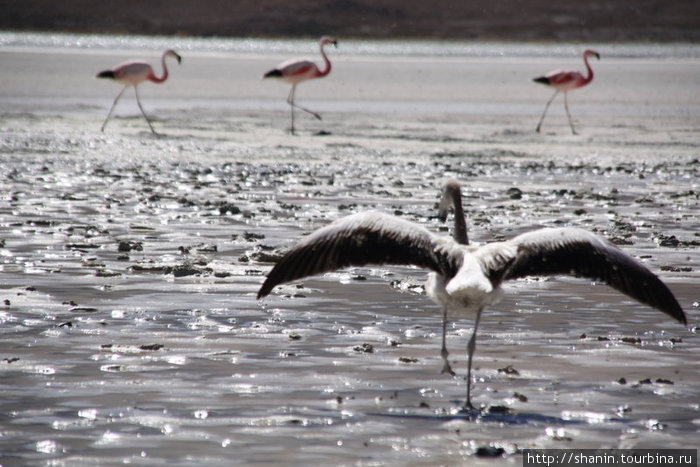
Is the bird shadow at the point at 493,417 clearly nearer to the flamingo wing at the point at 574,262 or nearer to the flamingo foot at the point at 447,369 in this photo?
the flamingo foot at the point at 447,369

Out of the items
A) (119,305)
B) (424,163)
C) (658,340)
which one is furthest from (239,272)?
(424,163)

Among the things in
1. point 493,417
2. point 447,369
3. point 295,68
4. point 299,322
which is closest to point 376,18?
point 295,68

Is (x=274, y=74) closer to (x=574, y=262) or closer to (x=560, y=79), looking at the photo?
(x=560, y=79)

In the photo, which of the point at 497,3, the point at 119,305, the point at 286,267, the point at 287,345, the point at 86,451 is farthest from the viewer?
the point at 497,3

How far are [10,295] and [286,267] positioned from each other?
2.70m

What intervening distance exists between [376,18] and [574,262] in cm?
5150

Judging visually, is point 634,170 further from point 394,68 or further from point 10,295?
point 394,68

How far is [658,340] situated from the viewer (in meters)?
7.30

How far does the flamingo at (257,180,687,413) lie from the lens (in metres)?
6.09

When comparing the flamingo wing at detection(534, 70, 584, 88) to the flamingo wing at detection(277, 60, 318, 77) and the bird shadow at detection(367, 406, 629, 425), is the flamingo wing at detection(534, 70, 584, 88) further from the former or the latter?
the bird shadow at detection(367, 406, 629, 425)

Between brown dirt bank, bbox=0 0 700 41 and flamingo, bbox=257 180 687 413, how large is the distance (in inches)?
1854

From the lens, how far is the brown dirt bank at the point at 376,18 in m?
53.1

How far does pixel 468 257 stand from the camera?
604cm

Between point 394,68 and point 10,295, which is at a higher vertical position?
point 394,68
